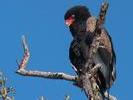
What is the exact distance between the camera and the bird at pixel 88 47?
9211 mm

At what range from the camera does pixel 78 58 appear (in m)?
9.99

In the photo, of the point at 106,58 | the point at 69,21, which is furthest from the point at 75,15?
the point at 106,58

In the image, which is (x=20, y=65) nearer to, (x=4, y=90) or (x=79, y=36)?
(x=4, y=90)

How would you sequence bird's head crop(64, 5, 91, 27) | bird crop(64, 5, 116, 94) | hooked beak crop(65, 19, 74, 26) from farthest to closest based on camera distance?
bird's head crop(64, 5, 91, 27)
hooked beak crop(65, 19, 74, 26)
bird crop(64, 5, 116, 94)

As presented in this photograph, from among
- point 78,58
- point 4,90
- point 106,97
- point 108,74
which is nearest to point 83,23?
point 78,58

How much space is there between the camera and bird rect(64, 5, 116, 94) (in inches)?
363

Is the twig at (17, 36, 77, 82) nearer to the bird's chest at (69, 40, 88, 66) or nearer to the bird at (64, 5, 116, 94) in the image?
the bird at (64, 5, 116, 94)

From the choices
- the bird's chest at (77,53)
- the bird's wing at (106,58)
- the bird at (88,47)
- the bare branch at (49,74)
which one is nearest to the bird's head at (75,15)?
the bird at (88,47)

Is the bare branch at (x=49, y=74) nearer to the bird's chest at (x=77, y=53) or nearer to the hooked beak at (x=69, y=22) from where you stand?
the bird's chest at (x=77, y=53)

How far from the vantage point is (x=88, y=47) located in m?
9.06

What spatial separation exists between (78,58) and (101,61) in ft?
1.88

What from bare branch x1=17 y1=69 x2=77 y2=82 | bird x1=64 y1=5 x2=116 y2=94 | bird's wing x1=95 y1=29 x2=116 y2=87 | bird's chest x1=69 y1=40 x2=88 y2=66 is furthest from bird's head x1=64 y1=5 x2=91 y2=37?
bare branch x1=17 y1=69 x2=77 y2=82

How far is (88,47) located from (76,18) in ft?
7.30

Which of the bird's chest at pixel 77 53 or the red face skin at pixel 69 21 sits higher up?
the red face skin at pixel 69 21
